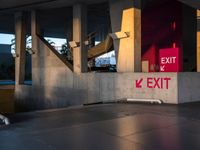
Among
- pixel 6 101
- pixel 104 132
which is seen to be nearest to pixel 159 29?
pixel 6 101

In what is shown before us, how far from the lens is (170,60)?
464 inches

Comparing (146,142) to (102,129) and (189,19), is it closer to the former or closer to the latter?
(102,129)

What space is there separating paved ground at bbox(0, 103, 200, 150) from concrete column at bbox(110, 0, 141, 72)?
632cm

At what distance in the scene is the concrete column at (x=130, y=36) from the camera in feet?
47.6

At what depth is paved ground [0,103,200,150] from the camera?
5.27 meters

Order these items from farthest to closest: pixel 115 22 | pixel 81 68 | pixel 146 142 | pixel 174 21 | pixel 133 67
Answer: pixel 174 21, pixel 81 68, pixel 115 22, pixel 133 67, pixel 146 142

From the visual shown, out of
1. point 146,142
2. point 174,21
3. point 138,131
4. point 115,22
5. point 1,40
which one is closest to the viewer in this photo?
point 146,142

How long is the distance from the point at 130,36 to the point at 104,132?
9.04m

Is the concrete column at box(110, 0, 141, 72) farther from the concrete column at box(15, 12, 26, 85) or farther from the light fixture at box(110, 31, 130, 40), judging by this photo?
the concrete column at box(15, 12, 26, 85)

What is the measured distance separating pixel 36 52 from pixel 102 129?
14.5m

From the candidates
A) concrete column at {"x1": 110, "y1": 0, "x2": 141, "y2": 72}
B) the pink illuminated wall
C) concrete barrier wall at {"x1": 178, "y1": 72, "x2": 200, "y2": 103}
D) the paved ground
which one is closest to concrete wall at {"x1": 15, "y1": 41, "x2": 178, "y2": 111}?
concrete barrier wall at {"x1": 178, "y1": 72, "x2": 200, "y2": 103}

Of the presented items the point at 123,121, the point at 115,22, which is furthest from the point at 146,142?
the point at 115,22

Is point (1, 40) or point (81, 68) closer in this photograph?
point (81, 68)

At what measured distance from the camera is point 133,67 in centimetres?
1474
